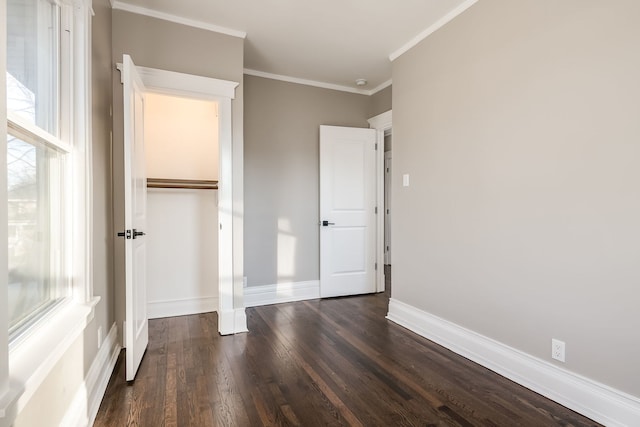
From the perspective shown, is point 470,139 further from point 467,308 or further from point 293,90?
point 293,90

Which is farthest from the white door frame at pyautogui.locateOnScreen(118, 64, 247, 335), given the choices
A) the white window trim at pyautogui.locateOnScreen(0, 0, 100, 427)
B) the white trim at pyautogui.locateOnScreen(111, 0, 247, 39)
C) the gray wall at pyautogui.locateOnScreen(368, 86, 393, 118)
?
the gray wall at pyautogui.locateOnScreen(368, 86, 393, 118)

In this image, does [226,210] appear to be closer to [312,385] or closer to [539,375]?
[312,385]

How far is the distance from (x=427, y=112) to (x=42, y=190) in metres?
2.75

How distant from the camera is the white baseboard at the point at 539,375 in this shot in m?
1.71

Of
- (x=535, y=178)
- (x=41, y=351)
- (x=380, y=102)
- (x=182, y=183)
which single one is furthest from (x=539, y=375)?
(x=380, y=102)

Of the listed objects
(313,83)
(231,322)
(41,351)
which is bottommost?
(231,322)

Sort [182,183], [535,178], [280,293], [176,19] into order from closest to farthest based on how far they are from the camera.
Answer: [535,178]
[176,19]
[182,183]
[280,293]

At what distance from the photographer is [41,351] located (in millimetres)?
1238

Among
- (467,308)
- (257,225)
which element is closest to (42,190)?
(257,225)

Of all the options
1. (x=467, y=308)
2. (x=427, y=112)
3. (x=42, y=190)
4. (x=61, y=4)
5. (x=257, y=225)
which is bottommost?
(x=467, y=308)

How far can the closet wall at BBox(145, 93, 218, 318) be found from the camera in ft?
11.0

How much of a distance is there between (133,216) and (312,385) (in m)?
1.59

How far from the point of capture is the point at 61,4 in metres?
1.73

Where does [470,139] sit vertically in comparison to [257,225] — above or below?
above
